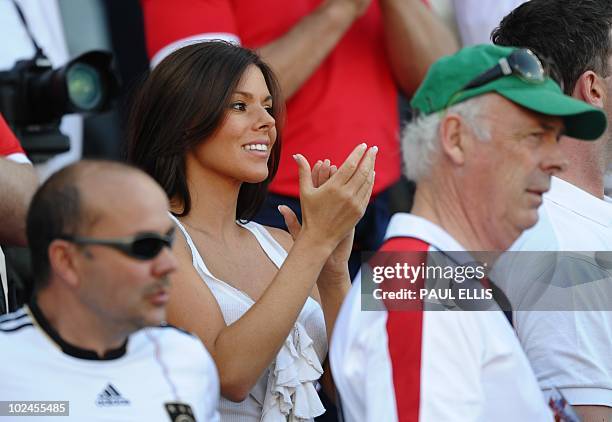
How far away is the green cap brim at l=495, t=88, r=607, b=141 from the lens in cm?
244

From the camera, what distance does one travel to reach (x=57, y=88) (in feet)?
12.1

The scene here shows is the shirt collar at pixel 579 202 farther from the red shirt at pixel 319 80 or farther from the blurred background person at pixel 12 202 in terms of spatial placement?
the blurred background person at pixel 12 202

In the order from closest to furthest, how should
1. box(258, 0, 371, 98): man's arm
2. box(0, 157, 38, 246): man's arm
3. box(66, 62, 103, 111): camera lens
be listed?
box(0, 157, 38, 246): man's arm < box(66, 62, 103, 111): camera lens < box(258, 0, 371, 98): man's arm

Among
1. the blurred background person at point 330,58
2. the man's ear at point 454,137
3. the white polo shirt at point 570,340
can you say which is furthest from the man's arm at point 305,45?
the man's ear at point 454,137

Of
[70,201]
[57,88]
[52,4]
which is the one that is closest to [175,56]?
[57,88]

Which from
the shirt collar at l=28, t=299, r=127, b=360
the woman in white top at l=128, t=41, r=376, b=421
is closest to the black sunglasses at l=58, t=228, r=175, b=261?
the shirt collar at l=28, t=299, r=127, b=360

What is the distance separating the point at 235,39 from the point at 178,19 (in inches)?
8.5

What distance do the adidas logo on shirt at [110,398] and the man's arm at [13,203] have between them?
869 millimetres

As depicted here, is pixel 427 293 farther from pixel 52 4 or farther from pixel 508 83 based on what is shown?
pixel 52 4

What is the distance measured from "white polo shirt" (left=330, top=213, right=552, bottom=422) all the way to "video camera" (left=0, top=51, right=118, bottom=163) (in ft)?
5.30

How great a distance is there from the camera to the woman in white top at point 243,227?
2.78 meters

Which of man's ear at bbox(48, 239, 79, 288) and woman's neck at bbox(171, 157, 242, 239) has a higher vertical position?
woman's neck at bbox(171, 157, 242, 239)

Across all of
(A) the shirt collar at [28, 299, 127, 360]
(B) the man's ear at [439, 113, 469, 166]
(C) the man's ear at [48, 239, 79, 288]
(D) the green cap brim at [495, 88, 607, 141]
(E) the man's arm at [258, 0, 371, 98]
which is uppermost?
(E) the man's arm at [258, 0, 371, 98]

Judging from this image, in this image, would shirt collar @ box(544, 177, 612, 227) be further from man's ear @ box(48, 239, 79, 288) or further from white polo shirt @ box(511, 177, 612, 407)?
man's ear @ box(48, 239, 79, 288)
